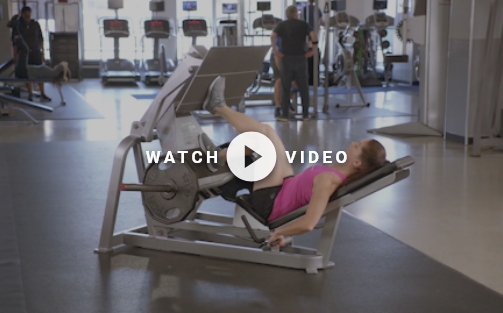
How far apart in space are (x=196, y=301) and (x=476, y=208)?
2.28m

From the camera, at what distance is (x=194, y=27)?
1451 cm

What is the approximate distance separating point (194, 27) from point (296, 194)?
38.7 ft

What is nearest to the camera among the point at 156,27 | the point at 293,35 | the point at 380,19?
the point at 293,35

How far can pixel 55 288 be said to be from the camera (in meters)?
2.93

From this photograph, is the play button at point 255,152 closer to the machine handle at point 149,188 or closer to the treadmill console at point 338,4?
the machine handle at point 149,188

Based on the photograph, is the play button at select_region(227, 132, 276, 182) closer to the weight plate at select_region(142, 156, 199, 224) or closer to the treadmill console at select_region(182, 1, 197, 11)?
the weight plate at select_region(142, 156, 199, 224)

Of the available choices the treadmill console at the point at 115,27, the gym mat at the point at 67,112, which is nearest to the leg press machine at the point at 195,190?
the gym mat at the point at 67,112

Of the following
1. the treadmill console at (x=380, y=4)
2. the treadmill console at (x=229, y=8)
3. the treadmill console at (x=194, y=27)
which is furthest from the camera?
the treadmill console at (x=229, y=8)

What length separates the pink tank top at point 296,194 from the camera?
3.12 m

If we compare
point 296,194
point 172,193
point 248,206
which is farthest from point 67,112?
point 296,194

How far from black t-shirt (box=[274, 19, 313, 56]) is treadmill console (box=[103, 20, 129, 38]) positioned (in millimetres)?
6472

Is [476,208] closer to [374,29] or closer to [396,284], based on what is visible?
[396,284]

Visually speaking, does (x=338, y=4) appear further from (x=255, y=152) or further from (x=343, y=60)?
(x=255, y=152)

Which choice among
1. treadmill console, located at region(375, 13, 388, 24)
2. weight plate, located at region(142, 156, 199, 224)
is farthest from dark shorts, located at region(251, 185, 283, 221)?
treadmill console, located at region(375, 13, 388, 24)
